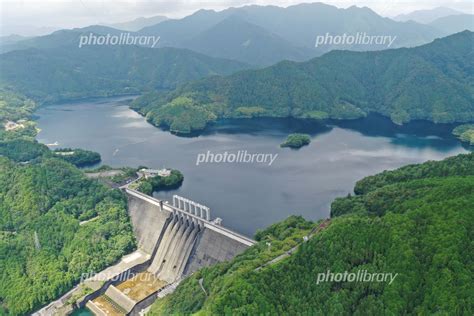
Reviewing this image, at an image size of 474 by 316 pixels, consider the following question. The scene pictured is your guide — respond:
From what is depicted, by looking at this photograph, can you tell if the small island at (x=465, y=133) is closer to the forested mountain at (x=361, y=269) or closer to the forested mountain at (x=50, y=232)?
Result: the forested mountain at (x=361, y=269)

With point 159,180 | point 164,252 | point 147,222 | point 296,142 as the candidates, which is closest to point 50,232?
point 147,222

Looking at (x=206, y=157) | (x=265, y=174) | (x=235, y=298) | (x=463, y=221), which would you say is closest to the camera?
(x=235, y=298)

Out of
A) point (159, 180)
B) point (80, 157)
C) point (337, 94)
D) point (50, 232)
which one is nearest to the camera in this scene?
point (50, 232)

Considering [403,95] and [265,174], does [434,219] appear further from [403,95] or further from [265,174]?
[403,95]

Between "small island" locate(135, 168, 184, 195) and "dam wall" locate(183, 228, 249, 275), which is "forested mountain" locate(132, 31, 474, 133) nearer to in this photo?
"small island" locate(135, 168, 184, 195)

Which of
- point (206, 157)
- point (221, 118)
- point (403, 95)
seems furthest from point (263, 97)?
point (206, 157)

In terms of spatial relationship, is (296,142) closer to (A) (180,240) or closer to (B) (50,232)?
(A) (180,240)
